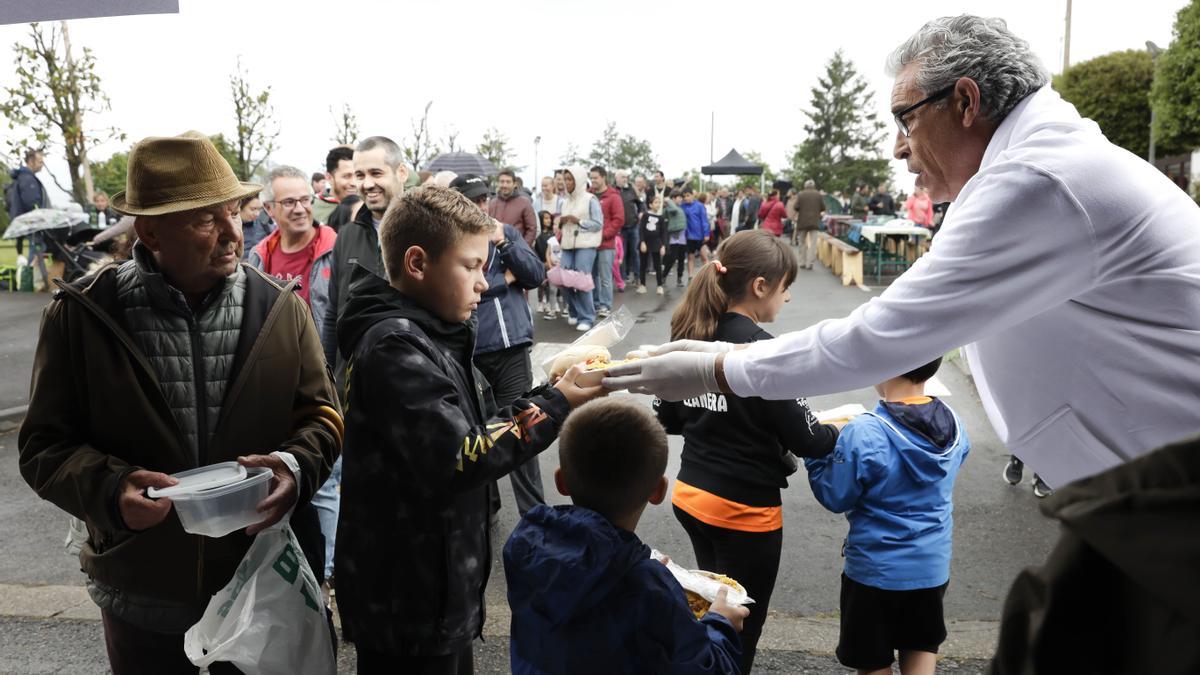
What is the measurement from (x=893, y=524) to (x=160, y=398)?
233cm

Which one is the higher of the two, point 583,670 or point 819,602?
point 583,670

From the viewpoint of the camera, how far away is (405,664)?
84.9 inches

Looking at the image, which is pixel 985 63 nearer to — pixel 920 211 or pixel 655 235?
pixel 655 235

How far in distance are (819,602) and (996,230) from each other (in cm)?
271

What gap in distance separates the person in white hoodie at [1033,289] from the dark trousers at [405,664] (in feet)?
2.77


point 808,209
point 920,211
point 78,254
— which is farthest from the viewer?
point 808,209

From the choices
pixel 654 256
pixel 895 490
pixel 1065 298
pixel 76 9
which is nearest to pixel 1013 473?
pixel 895 490

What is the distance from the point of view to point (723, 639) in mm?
1933

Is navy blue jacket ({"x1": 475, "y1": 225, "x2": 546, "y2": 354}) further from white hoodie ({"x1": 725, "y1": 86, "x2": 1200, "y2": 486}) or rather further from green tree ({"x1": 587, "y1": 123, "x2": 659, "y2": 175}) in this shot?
green tree ({"x1": 587, "y1": 123, "x2": 659, "y2": 175})

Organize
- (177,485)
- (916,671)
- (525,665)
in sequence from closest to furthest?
(525,665) < (177,485) < (916,671)

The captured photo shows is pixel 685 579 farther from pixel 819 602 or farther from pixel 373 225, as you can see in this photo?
pixel 373 225

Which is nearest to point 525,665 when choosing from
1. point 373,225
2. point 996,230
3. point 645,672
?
point 645,672

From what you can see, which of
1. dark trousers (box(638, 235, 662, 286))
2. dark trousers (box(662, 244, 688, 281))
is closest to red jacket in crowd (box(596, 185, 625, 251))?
dark trousers (box(638, 235, 662, 286))

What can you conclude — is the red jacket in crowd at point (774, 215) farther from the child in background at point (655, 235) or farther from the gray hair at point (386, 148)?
the gray hair at point (386, 148)
